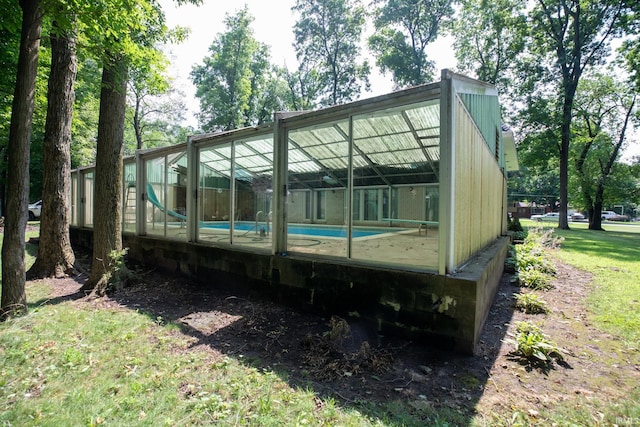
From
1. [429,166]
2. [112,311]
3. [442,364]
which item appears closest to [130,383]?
[112,311]

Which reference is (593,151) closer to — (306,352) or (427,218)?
(427,218)

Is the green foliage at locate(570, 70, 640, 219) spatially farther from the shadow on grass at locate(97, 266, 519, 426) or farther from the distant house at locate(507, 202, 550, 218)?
the distant house at locate(507, 202, 550, 218)

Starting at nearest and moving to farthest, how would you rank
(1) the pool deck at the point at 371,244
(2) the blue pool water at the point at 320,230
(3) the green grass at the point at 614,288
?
(3) the green grass at the point at 614,288 → (1) the pool deck at the point at 371,244 → (2) the blue pool water at the point at 320,230

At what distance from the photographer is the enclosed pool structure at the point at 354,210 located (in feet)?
10.4

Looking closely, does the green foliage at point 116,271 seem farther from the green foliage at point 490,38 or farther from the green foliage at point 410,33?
the green foliage at point 490,38

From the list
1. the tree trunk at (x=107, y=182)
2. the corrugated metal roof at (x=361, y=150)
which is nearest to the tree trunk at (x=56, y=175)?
the tree trunk at (x=107, y=182)

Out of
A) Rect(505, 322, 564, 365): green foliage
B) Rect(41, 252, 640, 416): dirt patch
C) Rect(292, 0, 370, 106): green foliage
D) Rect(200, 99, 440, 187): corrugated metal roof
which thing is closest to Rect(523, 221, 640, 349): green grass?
Rect(41, 252, 640, 416): dirt patch

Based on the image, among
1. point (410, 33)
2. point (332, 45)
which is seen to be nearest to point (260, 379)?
point (410, 33)

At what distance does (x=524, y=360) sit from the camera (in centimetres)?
290

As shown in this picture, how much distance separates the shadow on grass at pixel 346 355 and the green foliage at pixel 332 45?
19.8 m

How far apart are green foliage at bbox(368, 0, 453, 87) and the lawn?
1952cm

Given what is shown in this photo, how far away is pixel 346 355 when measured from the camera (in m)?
2.99

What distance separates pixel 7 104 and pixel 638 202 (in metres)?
28.7

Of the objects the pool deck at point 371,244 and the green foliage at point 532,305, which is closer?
the pool deck at point 371,244
